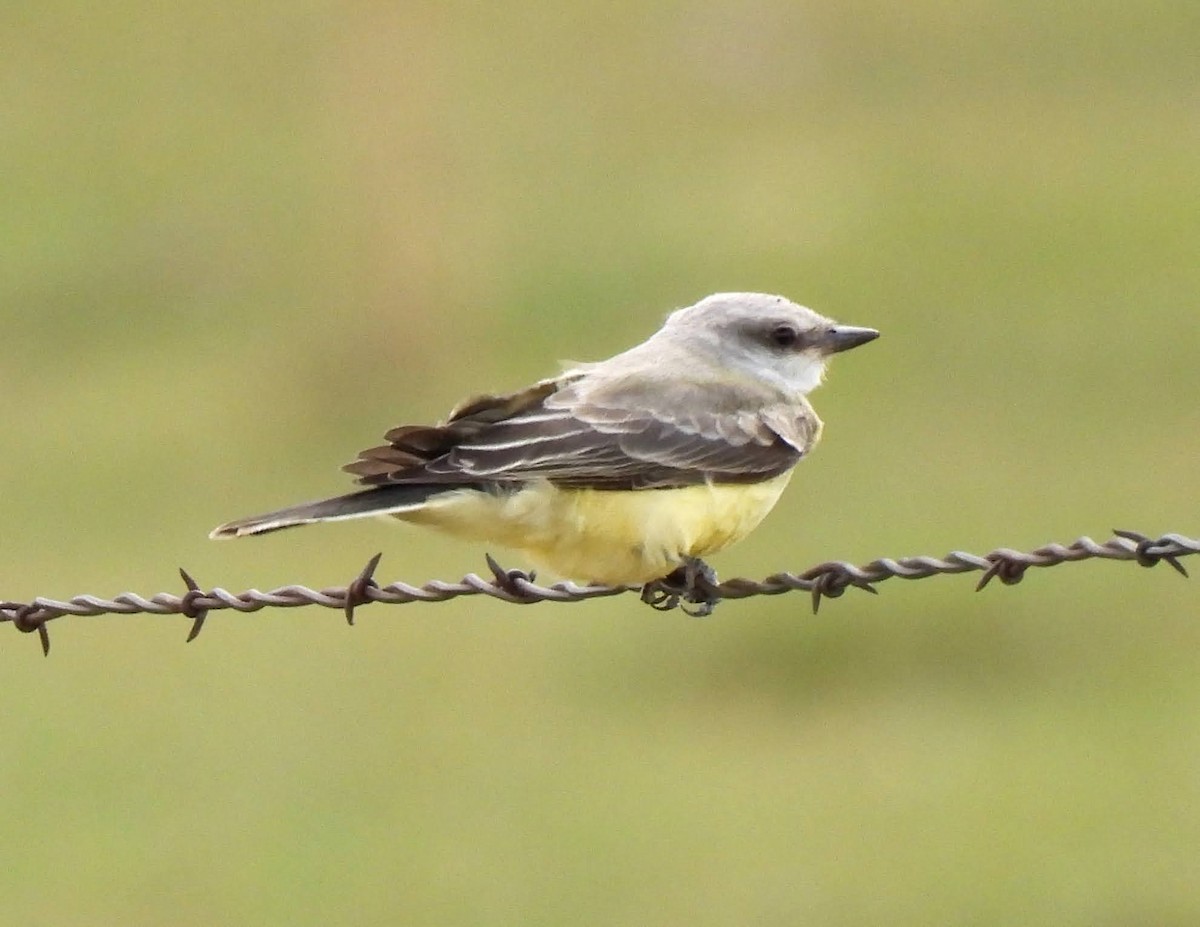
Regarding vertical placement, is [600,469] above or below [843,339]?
below

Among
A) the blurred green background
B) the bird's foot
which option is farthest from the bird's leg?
the blurred green background

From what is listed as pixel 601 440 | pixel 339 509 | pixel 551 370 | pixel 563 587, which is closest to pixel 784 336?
pixel 601 440

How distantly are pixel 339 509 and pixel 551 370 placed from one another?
584 inches

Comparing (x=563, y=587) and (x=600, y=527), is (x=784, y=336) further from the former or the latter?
(x=563, y=587)

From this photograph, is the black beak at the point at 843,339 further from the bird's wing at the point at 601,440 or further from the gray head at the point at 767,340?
the bird's wing at the point at 601,440

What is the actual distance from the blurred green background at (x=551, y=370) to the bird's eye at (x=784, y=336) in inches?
144

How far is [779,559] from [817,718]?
1986 millimetres

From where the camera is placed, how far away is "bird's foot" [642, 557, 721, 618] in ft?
18.6

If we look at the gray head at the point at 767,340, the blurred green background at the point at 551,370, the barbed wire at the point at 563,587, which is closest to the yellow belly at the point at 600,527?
the barbed wire at the point at 563,587

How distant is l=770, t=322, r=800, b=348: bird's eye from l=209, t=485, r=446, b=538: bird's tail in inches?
56.7

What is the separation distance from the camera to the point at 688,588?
18.7 ft

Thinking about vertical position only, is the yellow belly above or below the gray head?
below

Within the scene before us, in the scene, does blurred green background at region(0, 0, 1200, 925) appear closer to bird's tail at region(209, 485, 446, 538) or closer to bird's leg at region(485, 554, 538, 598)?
bird's leg at region(485, 554, 538, 598)

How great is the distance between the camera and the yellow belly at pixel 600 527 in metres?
5.52
